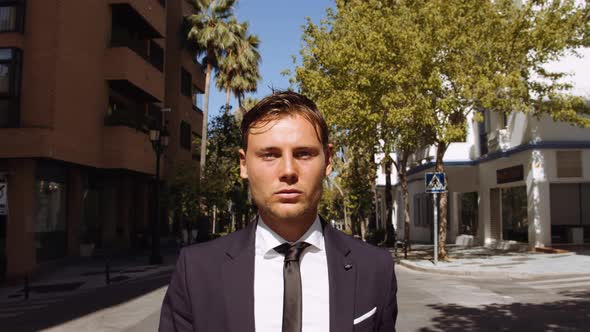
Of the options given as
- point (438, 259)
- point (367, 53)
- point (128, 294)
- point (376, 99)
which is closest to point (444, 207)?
point (438, 259)

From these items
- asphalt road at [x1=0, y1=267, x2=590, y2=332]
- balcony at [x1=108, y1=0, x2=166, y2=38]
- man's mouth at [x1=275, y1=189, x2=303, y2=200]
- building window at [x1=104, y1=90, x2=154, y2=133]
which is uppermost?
balcony at [x1=108, y1=0, x2=166, y2=38]

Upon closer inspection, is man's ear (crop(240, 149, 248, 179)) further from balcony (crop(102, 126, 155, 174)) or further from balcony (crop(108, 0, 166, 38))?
balcony (crop(108, 0, 166, 38))

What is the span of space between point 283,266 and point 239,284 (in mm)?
185

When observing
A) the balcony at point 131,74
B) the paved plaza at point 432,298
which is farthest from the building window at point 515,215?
the balcony at point 131,74

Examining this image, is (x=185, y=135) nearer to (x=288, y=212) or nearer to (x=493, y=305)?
(x=493, y=305)

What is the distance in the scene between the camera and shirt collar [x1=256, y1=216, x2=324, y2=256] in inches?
90.6

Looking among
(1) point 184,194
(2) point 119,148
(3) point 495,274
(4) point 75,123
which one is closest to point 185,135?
(1) point 184,194

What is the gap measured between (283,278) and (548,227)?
2552cm

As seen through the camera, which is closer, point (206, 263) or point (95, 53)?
point (206, 263)

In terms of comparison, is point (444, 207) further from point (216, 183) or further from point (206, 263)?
point (206, 263)

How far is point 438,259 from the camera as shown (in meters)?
22.3

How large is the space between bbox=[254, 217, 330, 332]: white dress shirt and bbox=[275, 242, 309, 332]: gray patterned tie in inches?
1.6

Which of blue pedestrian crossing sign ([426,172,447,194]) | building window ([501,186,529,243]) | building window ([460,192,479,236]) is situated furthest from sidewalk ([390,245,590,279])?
building window ([460,192,479,236])

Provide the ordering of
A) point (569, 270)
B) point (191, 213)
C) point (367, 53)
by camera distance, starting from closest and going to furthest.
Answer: point (569, 270), point (367, 53), point (191, 213)
